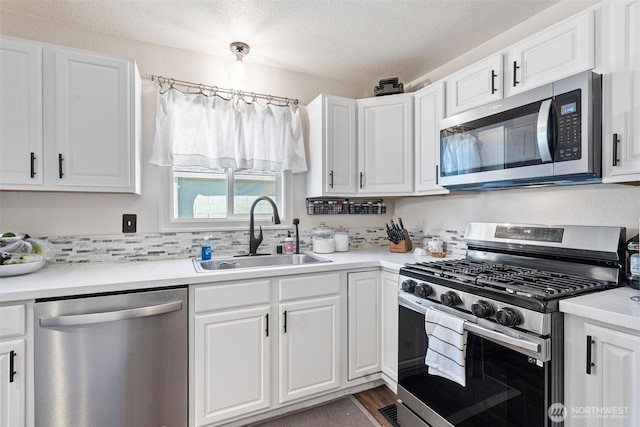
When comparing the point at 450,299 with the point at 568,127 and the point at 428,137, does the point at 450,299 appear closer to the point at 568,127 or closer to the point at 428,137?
the point at 568,127

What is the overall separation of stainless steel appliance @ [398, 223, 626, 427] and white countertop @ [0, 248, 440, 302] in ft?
1.44

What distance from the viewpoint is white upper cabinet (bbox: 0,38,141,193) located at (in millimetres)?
1628

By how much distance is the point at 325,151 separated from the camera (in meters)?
2.40

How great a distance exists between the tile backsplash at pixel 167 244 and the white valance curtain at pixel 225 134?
1.72 feet

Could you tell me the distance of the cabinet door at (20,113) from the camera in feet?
5.28

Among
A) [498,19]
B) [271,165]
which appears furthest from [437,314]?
[498,19]

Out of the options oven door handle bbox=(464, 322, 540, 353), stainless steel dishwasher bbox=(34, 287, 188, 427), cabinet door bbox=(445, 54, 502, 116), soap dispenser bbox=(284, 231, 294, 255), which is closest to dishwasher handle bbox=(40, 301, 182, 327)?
stainless steel dishwasher bbox=(34, 287, 188, 427)

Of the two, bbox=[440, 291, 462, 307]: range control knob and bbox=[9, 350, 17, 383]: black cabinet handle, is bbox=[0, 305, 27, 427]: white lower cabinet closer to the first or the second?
bbox=[9, 350, 17, 383]: black cabinet handle

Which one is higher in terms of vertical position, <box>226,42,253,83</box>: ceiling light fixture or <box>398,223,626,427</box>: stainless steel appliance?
<box>226,42,253,83</box>: ceiling light fixture

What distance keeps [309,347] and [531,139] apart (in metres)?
1.68

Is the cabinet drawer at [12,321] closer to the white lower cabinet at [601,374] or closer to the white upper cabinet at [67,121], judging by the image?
the white upper cabinet at [67,121]

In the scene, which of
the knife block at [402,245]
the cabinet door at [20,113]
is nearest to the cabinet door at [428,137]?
the knife block at [402,245]

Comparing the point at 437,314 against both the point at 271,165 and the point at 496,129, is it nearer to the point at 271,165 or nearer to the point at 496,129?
the point at 496,129

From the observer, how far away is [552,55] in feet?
5.01
